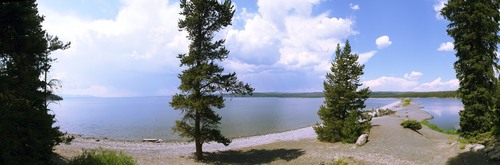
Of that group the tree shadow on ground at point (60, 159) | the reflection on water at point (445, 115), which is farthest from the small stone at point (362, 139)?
the reflection on water at point (445, 115)

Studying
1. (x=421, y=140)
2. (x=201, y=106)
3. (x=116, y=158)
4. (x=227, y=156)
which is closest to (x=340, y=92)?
(x=421, y=140)

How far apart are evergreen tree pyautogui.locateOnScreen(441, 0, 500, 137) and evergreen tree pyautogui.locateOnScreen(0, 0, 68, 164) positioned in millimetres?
25144

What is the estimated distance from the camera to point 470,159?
18.6 metres

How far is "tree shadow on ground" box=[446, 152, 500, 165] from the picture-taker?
17766 millimetres

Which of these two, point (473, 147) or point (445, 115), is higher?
point (473, 147)

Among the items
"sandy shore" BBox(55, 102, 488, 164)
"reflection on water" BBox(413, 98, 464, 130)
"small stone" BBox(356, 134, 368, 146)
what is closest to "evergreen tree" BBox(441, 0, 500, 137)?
"sandy shore" BBox(55, 102, 488, 164)

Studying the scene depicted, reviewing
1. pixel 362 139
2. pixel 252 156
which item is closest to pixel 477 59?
pixel 362 139

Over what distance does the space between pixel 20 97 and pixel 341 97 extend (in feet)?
79.9

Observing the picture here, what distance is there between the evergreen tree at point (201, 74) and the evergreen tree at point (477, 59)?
15.4m

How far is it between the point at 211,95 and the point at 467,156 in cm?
1583

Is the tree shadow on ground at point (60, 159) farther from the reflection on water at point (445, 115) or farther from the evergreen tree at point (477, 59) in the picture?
the reflection on water at point (445, 115)

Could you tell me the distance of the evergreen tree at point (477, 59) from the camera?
23.1m

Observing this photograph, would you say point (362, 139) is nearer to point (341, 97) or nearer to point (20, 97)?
point (341, 97)

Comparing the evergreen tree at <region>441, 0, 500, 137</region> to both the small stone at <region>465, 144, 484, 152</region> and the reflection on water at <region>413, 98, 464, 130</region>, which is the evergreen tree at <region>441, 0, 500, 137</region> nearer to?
the small stone at <region>465, 144, 484, 152</region>
